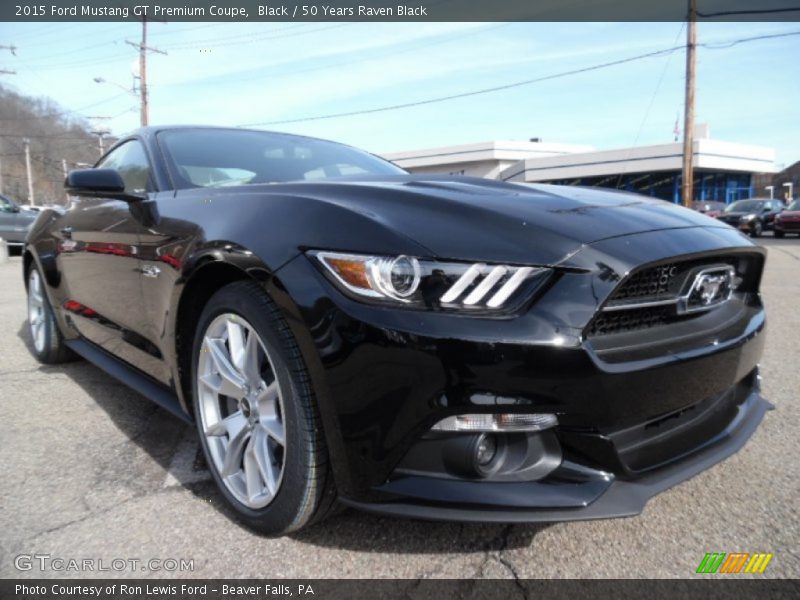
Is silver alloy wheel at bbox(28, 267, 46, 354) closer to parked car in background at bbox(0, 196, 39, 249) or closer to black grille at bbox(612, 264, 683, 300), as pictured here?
black grille at bbox(612, 264, 683, 300)

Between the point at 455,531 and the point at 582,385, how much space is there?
2.47ft

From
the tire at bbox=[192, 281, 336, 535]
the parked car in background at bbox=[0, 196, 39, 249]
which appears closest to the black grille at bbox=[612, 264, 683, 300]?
the tire at bbox=[192, 281, 336, 535]

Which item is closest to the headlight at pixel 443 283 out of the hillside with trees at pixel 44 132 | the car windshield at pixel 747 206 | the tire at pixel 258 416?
the tire at pixel 258 416

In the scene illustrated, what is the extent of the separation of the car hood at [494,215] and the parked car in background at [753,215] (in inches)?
854

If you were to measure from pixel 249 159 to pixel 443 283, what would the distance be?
1.73 m

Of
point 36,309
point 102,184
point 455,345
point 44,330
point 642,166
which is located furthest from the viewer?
point 642,166

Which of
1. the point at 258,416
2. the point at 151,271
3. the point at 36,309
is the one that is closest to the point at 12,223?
the point at 36,309

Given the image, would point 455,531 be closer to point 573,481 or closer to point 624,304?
point 573,481

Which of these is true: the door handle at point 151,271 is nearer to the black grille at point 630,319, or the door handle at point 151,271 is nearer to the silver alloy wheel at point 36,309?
the black grille at point 630,319

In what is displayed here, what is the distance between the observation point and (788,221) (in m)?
20.0

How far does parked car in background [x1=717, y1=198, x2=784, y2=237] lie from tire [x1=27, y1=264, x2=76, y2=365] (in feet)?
71.4

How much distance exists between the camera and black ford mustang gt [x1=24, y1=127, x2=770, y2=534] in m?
1.51

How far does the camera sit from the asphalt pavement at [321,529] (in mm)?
1755

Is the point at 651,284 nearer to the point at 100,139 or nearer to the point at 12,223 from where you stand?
the point at 12,223
